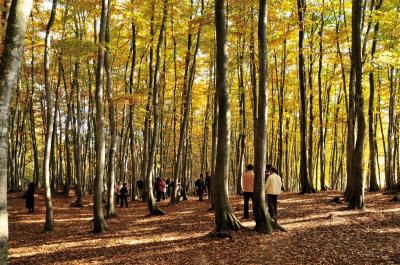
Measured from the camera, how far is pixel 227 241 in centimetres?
940

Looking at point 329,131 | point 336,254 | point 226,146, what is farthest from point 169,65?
point 329,131

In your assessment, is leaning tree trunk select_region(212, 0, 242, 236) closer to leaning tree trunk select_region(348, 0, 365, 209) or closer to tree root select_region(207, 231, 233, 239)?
tree root select_region(207, 231, 233, 239)

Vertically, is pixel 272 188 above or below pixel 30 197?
above

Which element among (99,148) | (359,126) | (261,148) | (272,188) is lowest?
(272,188)

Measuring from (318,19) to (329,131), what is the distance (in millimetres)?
22796

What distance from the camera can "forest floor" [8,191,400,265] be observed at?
7.88 m

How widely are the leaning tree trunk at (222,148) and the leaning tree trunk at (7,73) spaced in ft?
20.4

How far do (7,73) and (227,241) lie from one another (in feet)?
22.0

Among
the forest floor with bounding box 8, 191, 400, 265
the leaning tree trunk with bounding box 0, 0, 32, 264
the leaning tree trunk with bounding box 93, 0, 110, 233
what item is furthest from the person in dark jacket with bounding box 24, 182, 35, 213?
the leaning tree trunk with bounding box 0, 0, 32, 264

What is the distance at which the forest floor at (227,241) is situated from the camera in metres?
7.88

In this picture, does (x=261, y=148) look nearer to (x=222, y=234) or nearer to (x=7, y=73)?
(x=222, y=234)

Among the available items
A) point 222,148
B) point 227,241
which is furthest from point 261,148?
point 227,241

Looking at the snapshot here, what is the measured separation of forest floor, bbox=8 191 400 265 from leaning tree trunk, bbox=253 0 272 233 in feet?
1.59

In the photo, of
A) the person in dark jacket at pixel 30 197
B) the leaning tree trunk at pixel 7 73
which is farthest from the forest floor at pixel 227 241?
the leaning tree trunk at pixel 7 73
